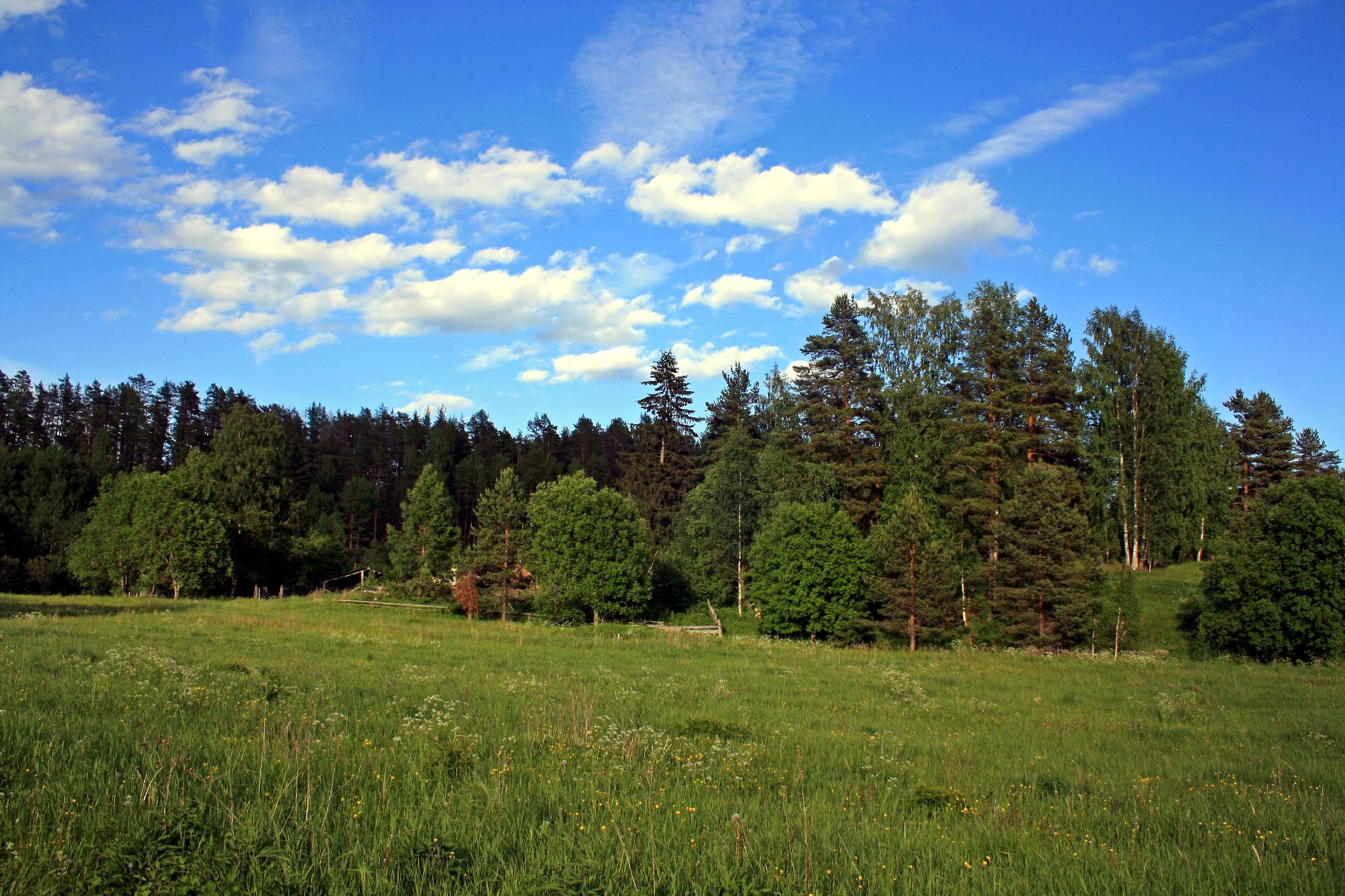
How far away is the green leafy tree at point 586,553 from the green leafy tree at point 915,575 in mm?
14821

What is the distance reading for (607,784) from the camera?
24.7 feet

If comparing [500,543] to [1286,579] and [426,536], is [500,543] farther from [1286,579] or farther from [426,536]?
[1286,579]

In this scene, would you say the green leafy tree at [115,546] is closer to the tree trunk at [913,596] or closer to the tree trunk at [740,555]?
the tree trunk at [740,555]

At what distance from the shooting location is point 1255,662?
98.7 feet

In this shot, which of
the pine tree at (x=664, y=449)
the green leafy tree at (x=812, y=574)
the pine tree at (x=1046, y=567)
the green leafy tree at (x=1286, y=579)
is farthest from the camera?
the pine tree at (x=664, y=449)

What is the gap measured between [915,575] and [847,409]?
12.9 meters

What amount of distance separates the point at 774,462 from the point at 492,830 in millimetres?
41952

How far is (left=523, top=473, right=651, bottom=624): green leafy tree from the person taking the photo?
138 ft

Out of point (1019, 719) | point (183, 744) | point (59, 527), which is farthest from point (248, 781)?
point (59, 527)

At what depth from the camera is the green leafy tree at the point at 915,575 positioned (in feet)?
116

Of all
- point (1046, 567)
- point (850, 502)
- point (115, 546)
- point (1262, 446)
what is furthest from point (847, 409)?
point (115, 546)

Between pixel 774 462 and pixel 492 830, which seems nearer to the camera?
pixel 492 830

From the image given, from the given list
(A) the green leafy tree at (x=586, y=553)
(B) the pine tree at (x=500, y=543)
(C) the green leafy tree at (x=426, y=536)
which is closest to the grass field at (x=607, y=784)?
(A) the green leafy tree at (x=586, y=553)

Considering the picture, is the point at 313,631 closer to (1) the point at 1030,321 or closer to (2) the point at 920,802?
(2) the point at 920,802
